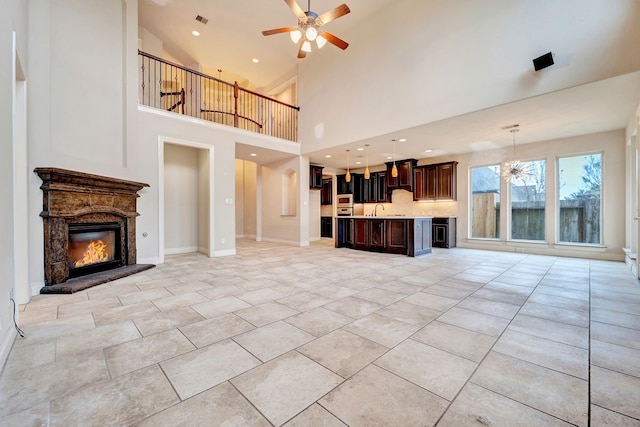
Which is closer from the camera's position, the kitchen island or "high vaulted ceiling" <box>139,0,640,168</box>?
"high vaulted ceiling" <box>139,0,640,168</box>

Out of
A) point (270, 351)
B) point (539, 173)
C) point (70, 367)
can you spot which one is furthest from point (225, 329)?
point (539, 173)

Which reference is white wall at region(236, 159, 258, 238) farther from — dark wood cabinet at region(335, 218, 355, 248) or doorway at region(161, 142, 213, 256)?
dark wood cabinet at region(335, 218, 355, 248)

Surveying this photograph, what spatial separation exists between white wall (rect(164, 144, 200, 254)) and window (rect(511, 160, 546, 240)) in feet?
27.7

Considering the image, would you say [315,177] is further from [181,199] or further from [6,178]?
[6,178]

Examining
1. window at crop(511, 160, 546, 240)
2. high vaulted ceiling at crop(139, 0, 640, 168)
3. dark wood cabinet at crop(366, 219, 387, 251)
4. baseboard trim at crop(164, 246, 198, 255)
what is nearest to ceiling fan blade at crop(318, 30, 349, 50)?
high vaulted ceiling at crop(139, 0, 640, 168)

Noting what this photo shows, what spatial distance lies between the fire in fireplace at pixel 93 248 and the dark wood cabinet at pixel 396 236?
5671 millimetres

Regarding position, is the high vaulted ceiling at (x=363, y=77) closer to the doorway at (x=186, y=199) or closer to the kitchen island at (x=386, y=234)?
the doorway at (x=186, y=199)

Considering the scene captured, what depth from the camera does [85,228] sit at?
3.85 metres

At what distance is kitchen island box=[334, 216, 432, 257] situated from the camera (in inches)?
244

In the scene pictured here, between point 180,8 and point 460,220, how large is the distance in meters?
9.28

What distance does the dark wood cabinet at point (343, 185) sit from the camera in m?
10.3

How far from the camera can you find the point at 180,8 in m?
5.98

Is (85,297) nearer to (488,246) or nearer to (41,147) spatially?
(41,147)

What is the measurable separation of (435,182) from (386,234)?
2930 millimetres
